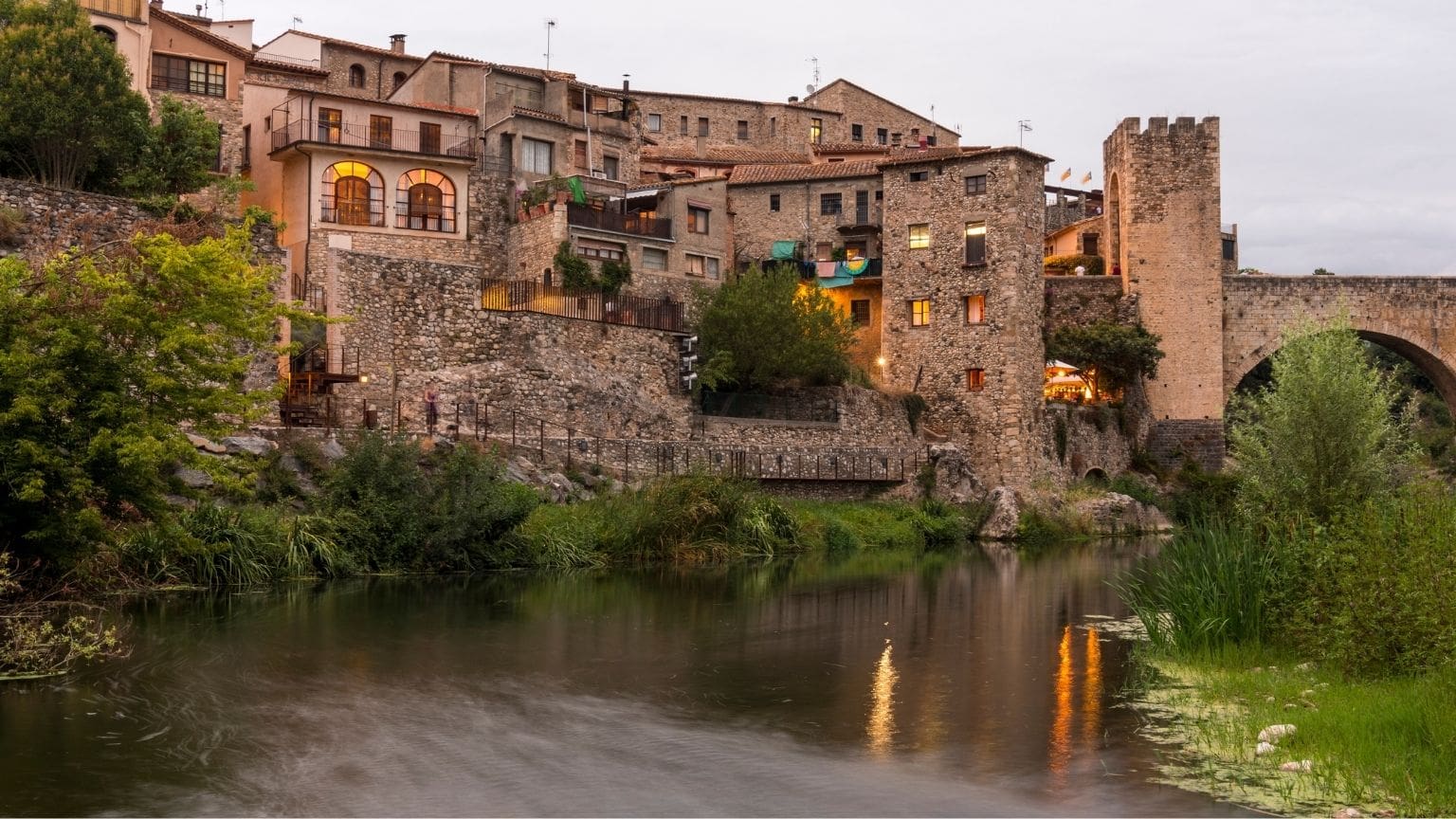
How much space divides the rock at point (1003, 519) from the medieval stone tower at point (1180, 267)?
12.0 metres

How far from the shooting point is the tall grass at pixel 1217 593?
49.0 feet

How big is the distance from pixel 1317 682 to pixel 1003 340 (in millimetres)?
34694

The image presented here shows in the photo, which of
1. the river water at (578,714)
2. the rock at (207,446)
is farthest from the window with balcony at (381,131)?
the river water at (578,714)

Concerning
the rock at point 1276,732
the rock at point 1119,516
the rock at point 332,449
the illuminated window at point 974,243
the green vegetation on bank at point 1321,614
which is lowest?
the rock at point 1119,516

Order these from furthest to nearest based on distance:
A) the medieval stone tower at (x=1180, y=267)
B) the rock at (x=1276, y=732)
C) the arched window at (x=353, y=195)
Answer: the medieval stone tower at (x=1180, y=267)
the arched window at (x=353, y=195)
the rock at (x=1276, y=732)

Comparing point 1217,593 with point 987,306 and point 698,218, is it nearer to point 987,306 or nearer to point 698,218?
point 987,306

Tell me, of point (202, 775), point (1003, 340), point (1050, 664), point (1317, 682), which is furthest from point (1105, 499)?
point (202, 775)

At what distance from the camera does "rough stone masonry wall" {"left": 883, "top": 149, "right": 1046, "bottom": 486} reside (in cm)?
4650

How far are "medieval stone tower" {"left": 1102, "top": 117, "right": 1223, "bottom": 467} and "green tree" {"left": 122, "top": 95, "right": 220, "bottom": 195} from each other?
112 ft

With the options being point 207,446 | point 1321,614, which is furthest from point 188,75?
point 1321,614

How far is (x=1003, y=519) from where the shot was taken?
42.1 metres

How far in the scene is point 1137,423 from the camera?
51688 mm

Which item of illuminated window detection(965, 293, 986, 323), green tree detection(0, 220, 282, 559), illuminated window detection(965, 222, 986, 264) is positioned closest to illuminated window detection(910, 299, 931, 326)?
illuminated window detection(965, 293, 986, 323)

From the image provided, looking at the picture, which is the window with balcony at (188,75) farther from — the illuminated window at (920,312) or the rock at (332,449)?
the illuminated window at (920,312)
